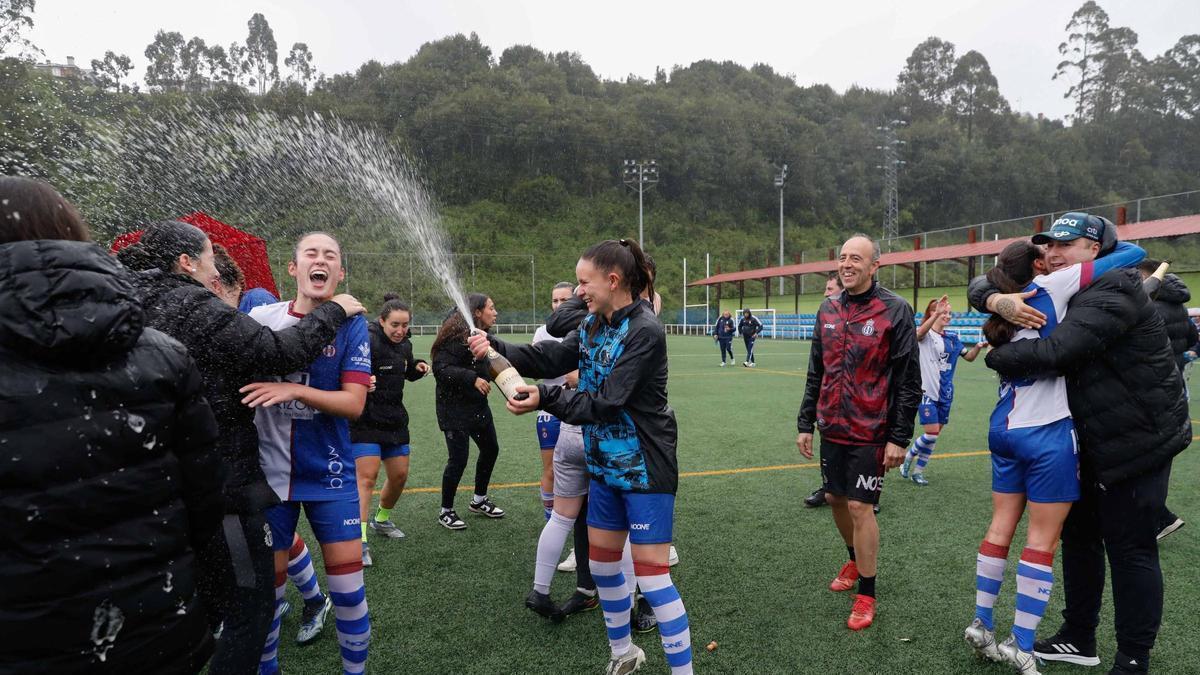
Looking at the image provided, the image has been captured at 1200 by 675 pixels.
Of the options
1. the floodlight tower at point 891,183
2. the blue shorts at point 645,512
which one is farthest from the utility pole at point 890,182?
the blue shorts at point 645,512

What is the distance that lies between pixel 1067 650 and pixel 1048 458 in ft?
3.59

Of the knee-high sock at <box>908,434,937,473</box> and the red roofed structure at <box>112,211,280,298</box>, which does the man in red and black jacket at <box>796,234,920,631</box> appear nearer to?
the knee-high sock at <box>908,434,937,473</box>

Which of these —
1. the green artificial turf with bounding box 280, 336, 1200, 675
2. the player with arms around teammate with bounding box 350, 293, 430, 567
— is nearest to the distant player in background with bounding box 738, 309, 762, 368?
the green artificial turf with bounding box 280, 336, 1200, 675

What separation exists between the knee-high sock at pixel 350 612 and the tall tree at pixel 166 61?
166 feet

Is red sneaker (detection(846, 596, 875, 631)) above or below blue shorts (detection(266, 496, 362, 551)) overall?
below

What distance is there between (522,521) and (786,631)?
2.69 metres

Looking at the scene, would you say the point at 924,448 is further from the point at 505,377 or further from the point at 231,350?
the point at 231,350

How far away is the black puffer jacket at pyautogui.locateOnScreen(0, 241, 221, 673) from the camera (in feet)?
4.83

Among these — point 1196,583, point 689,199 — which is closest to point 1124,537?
point 1196,583

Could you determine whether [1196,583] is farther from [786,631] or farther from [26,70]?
[26,70]

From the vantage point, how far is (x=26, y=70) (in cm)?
2409

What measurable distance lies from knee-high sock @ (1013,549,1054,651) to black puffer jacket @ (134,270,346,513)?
3.33 m

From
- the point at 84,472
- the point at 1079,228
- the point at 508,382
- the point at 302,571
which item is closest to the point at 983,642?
the point at 1079,228

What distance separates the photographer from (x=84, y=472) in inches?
60.3
